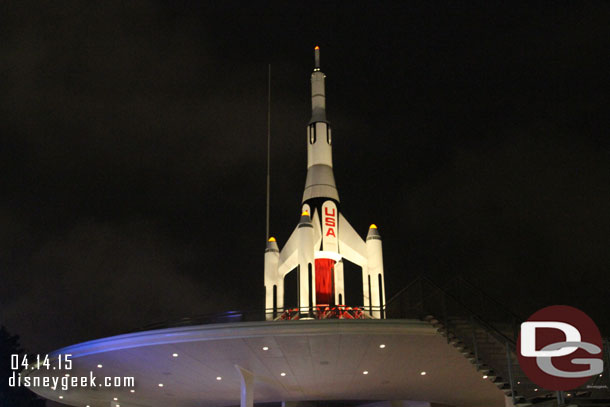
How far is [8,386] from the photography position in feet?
193

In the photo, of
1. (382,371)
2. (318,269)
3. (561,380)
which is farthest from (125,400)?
(561,380)

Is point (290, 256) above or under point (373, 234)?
under

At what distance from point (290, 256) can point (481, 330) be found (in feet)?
52.5

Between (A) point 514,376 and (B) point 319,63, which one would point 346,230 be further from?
(A) point 514,376

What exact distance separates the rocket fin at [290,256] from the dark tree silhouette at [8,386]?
120ft

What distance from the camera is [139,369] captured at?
87.2ft

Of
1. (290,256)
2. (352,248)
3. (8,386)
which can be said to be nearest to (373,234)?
(352,248)

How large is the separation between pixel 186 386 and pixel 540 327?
18.5 meters

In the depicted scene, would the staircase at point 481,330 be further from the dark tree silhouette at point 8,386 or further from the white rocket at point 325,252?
the dark tree silhouette at point 8,386

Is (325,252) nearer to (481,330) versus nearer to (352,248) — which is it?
(352,248)

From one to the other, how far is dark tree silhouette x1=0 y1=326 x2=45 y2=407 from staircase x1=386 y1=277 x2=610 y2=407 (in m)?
48.0

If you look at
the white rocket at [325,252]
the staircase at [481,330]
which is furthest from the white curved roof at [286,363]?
the white rocket at [325,252]

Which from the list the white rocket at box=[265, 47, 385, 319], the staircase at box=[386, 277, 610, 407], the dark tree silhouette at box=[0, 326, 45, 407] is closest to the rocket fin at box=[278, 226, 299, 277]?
the white rocket at box=[265, 47, 385, 319]

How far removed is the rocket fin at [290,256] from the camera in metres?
32.8
